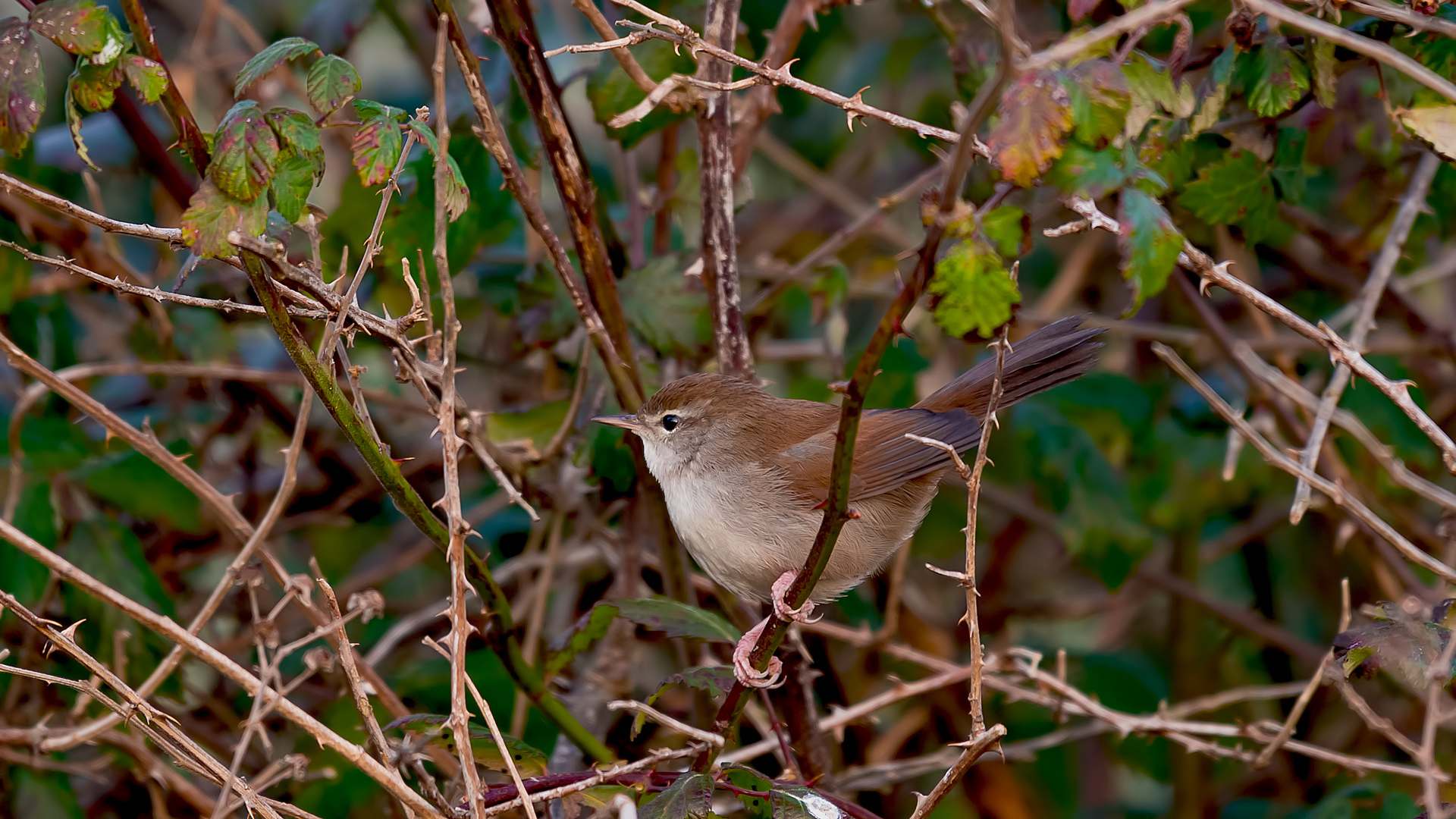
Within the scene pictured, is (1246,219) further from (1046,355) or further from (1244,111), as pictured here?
(1046,355)

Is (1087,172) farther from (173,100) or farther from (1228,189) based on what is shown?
(173,100)

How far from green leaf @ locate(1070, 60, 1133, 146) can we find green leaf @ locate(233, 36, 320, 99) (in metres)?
1.22

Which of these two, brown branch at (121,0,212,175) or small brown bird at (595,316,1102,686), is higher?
brown branch at (121,0,212,175)

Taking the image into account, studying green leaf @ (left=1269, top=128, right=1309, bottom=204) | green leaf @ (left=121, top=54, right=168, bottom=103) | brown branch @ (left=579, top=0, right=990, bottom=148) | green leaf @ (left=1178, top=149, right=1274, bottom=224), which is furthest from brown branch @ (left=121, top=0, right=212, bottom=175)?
green leaf @ (left=1269, top=128, right=1309, bottom=204)

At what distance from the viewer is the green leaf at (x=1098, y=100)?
155 centimetres

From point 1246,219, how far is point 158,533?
319cm

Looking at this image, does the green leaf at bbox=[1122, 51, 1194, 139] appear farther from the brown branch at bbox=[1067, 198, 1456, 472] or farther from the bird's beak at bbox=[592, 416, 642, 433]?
the bird's beak at bbox=[592, 416, 642, 433]

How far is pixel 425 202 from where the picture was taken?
2727mm

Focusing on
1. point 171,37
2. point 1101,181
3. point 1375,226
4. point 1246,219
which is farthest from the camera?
point 171,37

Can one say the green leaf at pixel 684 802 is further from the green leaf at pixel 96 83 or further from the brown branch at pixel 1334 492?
the green leaf at pixel 96 83

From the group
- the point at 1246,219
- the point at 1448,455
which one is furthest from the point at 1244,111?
the point at 1448,455

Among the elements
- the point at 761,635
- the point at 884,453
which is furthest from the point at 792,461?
the point at 761,635

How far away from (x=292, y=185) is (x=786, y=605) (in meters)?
1.05

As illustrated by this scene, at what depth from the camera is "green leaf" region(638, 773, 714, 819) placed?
1.97 meters
